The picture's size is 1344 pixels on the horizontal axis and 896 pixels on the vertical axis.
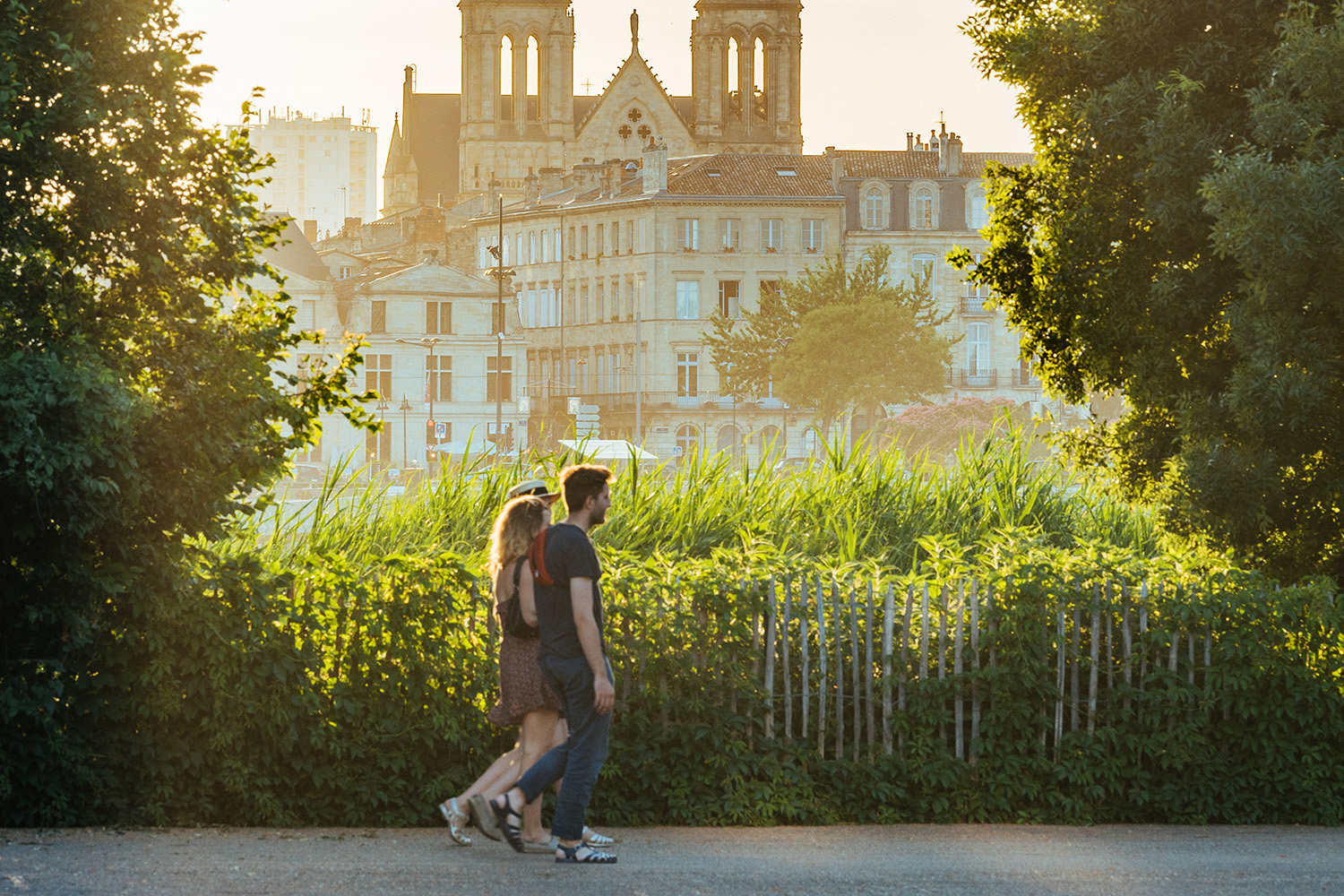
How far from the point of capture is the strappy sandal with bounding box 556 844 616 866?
23.9 ft

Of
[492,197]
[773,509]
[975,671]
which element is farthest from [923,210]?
[975,671]

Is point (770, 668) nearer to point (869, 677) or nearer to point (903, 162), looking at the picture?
point (869, 677)

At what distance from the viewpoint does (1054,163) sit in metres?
9.88

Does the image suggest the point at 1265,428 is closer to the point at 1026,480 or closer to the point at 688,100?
the point at 1026,480

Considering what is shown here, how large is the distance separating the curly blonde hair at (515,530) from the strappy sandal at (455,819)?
37.9 inches

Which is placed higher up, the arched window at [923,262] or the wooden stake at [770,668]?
the arched window at [923,262]

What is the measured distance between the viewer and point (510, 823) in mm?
7355

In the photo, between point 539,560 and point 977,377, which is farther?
point 977,377

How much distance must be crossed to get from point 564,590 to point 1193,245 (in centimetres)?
412

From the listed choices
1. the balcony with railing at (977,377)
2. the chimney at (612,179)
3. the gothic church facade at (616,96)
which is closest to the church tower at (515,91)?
the gothic church facade at (616,96)

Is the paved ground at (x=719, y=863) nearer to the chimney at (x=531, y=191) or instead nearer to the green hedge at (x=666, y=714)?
the green hedge at (x=666, y=714)

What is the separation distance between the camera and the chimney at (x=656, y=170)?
92.3 metres

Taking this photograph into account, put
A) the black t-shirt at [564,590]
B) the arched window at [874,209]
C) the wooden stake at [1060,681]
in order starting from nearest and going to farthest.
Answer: the black t-shirt at [564,590], the wooden stake at [1060,681], the arched window at [874,209]

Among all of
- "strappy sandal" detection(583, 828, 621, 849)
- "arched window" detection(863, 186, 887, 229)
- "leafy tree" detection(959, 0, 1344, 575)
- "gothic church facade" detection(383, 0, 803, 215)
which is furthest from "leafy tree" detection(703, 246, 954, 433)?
"strappy sandal" detection(583, 828, 621, 849)
